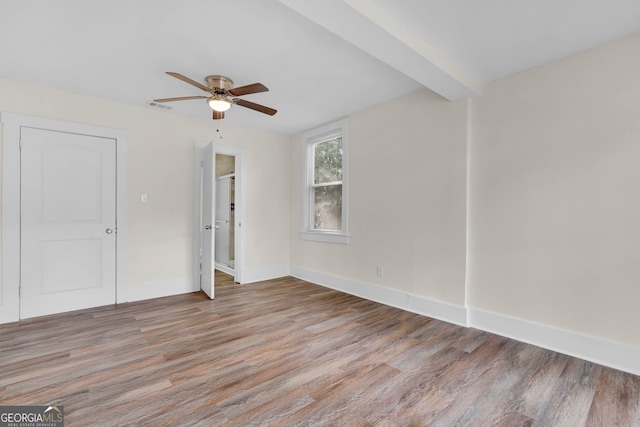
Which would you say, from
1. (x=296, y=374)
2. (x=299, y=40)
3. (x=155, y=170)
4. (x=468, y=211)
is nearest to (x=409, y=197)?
(x=468, y=211)

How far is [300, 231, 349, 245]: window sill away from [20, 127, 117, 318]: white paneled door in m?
2.59

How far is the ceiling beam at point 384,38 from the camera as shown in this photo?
1695 millimetres

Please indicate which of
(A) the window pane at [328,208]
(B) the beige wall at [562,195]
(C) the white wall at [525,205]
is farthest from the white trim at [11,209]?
(B) the beige wall at [562,195]

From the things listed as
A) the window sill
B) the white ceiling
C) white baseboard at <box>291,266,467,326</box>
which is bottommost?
white baseboard at <box>291,266,467,326</box>

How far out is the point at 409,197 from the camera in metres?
3.41

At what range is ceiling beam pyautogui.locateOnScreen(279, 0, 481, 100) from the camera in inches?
66.7

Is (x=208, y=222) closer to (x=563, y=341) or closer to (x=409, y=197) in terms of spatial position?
(x=409, y=197)

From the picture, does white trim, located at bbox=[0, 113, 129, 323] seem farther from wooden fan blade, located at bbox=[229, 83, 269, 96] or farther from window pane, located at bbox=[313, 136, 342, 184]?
window pane, located at bbox=[313, 136, 342, 184]

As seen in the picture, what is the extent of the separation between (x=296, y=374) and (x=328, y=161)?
319cm

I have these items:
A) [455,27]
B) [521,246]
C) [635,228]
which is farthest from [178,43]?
[635,228]

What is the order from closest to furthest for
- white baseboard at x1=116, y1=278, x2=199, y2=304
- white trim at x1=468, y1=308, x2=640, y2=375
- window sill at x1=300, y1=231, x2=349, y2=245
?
white trim at x1=468, y1=308, x2=640, y2=375 → white baseboard at x1=116, y1=278, x2=199, y2=304 → window sill at x1=300, y1=231, x2=349, y2=245

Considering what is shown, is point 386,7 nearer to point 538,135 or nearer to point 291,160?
point 538,135

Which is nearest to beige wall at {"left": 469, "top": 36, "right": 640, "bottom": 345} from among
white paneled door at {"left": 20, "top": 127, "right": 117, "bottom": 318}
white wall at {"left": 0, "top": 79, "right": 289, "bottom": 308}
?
white wall at {"left": 0, "top": 79, "right": 289, "bottom": 308}

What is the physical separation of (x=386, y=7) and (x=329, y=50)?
0.66 m
